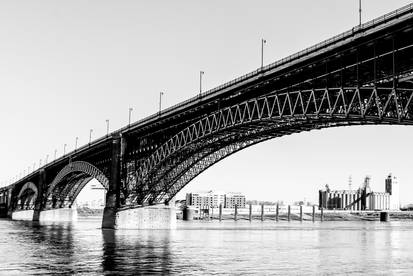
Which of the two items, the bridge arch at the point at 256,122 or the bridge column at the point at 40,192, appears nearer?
the bridge arch at the point at 256,122

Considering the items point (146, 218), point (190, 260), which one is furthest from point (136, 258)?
point (146, 218)

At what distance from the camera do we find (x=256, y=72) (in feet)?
204

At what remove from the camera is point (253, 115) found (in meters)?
62.4

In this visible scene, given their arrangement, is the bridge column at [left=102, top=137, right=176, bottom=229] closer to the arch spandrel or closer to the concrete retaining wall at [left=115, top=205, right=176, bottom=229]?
the concrete retaining wall at [left=115, top=205, right=176, bottom=229]

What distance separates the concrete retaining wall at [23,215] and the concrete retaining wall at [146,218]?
83929 millimetres

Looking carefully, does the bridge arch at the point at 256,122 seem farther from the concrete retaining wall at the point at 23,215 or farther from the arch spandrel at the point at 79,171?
the concrete retaining wall at the point at 23,215

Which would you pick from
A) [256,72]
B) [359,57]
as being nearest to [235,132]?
[256,72]

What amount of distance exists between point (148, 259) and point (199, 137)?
30.5 metres

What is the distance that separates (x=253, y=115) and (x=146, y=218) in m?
36.5

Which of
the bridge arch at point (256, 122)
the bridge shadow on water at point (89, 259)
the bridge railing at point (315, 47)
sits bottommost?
the bridge shadow on water at point (89, 259)

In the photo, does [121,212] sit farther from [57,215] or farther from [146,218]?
[57,215]

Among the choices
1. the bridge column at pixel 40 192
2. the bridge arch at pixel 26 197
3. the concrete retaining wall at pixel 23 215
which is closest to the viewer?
the bridge column at pixel 40 192

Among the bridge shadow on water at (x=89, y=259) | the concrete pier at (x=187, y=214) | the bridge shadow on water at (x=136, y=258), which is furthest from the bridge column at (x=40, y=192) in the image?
the bridge shadow on water at (x=89, y=259)

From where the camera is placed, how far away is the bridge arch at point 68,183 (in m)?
119
